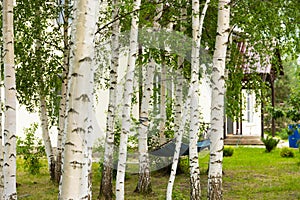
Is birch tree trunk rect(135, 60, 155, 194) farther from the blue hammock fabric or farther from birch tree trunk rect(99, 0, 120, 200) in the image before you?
the blue hammock fabric

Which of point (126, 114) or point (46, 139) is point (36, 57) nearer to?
point (46, 139)

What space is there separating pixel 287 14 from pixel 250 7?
682 millimetres

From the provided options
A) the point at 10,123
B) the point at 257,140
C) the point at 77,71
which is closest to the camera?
the point at 77,71

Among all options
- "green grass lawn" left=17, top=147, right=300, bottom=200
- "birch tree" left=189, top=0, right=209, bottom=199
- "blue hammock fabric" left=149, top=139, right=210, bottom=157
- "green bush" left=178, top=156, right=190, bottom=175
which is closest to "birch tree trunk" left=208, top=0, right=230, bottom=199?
"birch tree" left=189, top=0, right=209, bottom=199

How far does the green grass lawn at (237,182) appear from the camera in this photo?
9.27m

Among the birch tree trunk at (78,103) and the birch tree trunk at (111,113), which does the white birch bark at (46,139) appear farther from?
the birch tree trunk at (78,103)

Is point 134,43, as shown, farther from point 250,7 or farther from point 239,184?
point 239,184

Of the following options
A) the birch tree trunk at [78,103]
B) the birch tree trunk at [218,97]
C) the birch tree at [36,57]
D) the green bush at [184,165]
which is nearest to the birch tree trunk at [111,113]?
the birch tree at [36,57]

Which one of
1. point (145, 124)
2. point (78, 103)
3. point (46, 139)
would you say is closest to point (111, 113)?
point (145, 124)

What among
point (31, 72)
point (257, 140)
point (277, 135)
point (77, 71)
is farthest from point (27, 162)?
point (277, 135)

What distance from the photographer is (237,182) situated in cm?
1088

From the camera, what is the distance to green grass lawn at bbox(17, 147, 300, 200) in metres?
9.27

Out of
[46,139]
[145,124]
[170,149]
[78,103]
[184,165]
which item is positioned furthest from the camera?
[184,165]

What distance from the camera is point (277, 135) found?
27.9 metres
